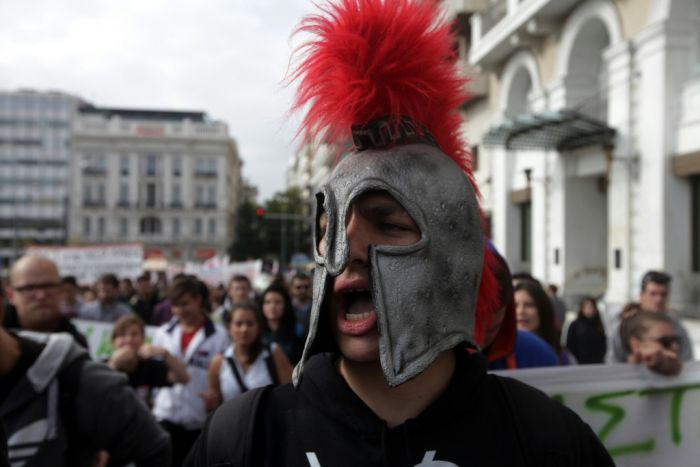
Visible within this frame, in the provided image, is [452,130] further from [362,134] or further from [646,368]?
[646,368]

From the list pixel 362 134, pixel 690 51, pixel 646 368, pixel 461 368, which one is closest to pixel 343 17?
pixel 362 134

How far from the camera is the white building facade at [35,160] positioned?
92.8 m

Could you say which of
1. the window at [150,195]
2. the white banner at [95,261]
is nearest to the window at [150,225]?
the window at [150,195]

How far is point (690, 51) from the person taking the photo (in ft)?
36.7

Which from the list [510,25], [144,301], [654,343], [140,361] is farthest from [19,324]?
[510,25]

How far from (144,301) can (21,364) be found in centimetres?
801

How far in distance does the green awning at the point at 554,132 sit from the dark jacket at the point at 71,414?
11.6 metres

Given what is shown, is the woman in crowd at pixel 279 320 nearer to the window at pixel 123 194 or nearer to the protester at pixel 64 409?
the protester at pixel 64 409

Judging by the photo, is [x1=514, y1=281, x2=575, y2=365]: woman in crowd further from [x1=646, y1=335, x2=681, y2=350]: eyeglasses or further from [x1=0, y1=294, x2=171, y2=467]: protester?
[x1=0, y1=294, x2=171, y2=467]: protester

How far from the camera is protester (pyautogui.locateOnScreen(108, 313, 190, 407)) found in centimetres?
357

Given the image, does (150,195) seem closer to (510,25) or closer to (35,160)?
(35,160)

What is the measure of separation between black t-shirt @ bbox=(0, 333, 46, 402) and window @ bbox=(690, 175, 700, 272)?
11.6m

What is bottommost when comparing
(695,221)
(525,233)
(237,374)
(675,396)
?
(237,374)

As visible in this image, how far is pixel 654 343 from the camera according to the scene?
8.89ft
